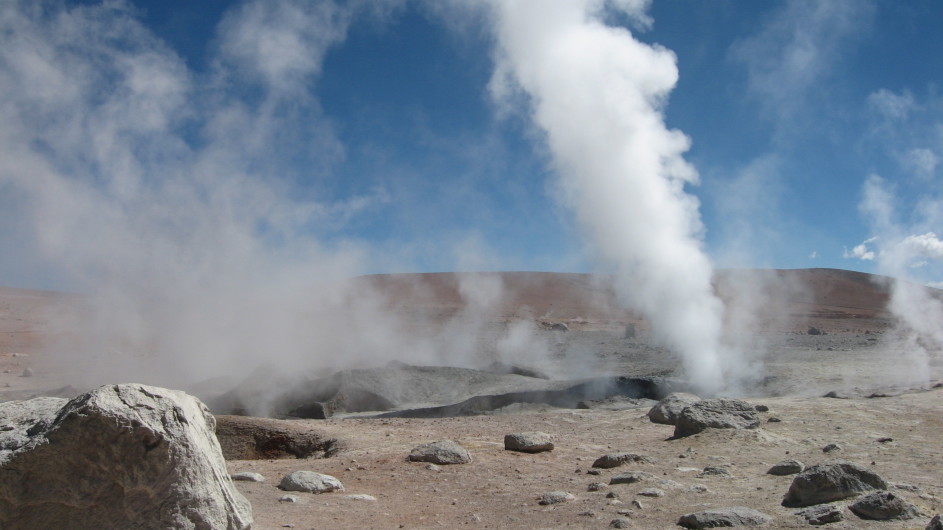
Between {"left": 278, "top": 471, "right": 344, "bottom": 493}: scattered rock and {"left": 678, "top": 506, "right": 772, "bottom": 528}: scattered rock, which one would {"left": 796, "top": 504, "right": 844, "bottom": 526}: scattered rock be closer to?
{"left": 678, "top": 506, "right": 772, "bottom": 528}: scattered rock

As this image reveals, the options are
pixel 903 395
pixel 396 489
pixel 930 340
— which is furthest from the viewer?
pixel 930 340

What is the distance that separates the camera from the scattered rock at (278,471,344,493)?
590 centimetres

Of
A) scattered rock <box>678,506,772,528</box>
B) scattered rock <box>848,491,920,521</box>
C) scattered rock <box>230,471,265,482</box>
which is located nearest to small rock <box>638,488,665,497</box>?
scattered rock <box>678,506,772,528</box>

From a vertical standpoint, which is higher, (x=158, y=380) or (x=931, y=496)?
(x=158, y=380)

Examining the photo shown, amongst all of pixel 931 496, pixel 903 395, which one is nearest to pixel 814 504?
pixel 931 496

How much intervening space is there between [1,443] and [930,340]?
1139 inches

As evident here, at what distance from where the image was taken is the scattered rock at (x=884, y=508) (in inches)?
→ 169

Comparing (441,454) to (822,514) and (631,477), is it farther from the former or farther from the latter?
(822,514)

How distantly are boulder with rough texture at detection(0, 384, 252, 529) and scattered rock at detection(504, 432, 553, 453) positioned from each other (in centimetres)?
491

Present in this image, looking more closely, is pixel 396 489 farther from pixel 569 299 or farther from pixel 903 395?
pixel 569 299

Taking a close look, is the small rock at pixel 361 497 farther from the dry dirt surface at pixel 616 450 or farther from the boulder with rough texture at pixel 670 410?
the boulder with rough texture at pixel 670 410

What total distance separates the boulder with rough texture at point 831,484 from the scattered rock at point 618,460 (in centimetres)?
231

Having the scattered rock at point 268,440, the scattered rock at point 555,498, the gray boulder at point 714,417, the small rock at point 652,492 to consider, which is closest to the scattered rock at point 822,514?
the small rock at point 652,492

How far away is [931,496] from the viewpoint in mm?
5008
